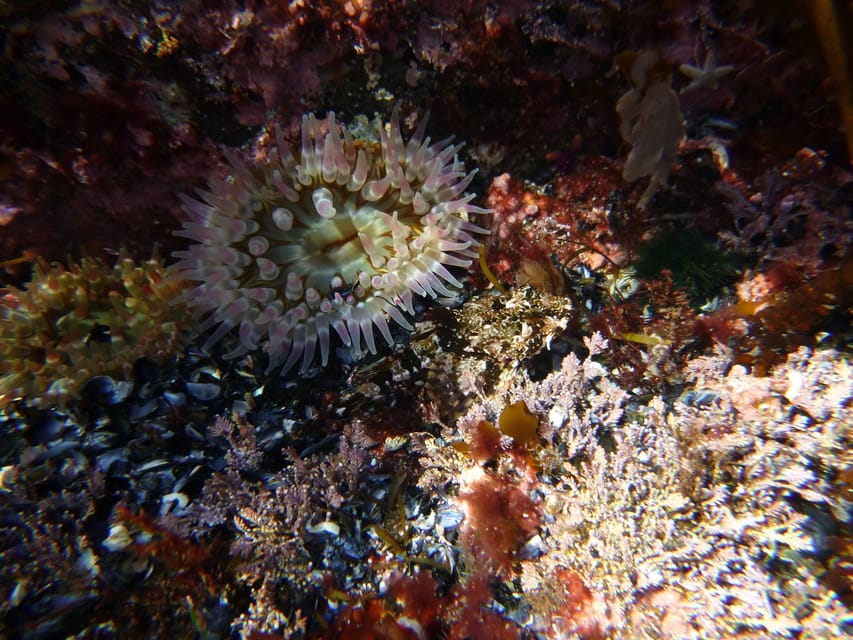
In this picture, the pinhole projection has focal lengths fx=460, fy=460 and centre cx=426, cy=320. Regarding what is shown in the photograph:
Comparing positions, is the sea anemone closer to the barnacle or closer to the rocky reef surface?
the rocky reef surface

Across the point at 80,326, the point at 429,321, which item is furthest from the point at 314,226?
the point at 80,326

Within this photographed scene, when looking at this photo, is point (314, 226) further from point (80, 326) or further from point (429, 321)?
point (80, 326)

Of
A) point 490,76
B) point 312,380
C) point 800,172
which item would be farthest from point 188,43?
point 800,172

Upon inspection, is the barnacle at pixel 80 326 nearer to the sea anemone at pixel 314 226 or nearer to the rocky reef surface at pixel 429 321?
the rocky reef surface at pixel 429 321

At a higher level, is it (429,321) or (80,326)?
(429,321)

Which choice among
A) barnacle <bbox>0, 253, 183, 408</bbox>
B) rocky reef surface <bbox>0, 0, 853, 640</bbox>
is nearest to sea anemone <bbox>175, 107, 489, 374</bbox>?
rocky reef surface <bbox>0, 0, 853, 640</bbox>

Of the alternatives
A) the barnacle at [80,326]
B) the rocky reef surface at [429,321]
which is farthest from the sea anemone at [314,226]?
the barnacle at [80,326]

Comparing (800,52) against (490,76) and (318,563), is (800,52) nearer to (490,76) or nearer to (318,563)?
(490,76)
